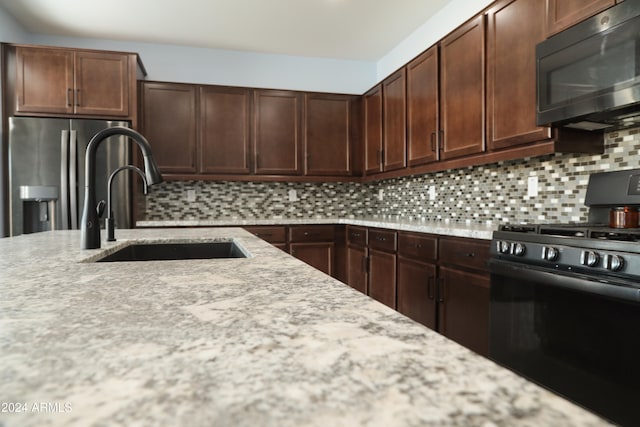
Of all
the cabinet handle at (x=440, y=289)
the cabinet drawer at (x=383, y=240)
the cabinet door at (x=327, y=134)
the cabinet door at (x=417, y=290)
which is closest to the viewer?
the cabinet handle at (x=440, y=289)

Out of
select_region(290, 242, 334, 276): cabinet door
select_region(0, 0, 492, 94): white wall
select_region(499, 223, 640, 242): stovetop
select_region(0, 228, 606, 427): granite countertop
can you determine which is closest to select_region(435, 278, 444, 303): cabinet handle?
select_region(499, 223, 640, 242): stovetop

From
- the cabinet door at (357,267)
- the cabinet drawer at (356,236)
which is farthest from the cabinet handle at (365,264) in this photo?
the cabinet drawer at (356,236)

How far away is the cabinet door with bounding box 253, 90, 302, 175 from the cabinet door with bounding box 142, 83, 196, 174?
62cm

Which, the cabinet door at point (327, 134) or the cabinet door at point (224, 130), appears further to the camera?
the cabinet door at point (327, 134)

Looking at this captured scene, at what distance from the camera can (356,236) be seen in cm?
377

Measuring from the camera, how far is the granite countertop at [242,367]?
0.87ft

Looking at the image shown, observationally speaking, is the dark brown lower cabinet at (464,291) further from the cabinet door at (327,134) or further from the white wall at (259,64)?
the white wall at (259,64)

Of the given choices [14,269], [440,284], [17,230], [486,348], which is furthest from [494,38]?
[17,230]

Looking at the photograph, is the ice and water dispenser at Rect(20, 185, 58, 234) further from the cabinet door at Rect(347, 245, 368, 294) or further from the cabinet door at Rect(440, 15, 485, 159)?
the cabinet door at Rect(440, 15, 485, 159)

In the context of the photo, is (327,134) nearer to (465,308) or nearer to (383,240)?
(383,240)

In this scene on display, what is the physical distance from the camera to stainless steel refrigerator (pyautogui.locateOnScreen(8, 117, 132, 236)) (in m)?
3.21

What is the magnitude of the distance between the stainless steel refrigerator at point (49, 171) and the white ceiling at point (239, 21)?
0.96 m

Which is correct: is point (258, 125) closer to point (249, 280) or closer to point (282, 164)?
point (282, 164)

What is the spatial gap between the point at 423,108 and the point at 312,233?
5.16 feet
